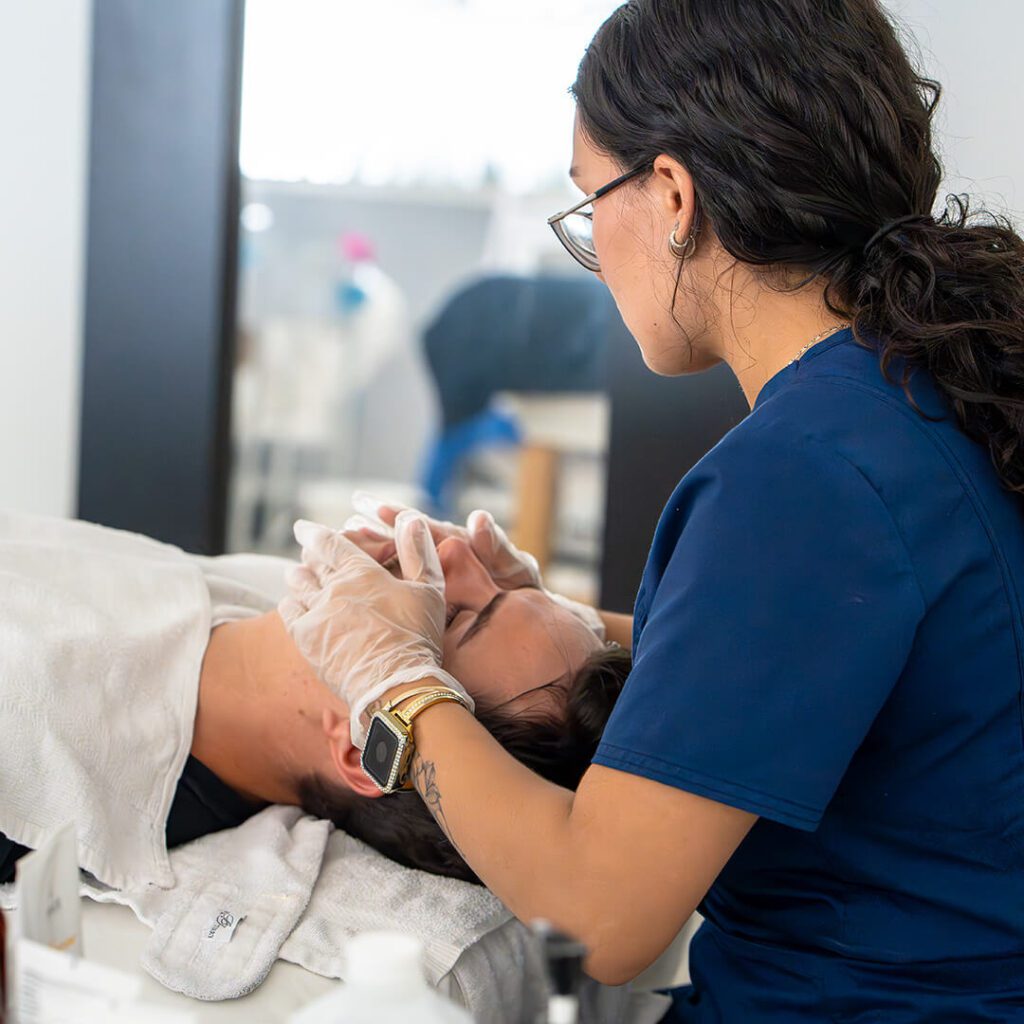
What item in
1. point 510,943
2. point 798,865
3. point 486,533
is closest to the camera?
point 798,865

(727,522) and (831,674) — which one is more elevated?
(727,522)

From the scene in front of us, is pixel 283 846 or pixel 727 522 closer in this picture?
pixel 727 522

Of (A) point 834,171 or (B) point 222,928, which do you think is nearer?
(A) point 834,171

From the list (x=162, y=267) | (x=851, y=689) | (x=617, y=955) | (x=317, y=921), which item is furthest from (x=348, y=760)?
(x=162, y=267)

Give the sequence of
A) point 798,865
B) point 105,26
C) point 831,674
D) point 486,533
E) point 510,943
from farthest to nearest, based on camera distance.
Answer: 1. point 105,26
2. point 486,533
3. point 510,943
4. point 798,865
5. point 831,674

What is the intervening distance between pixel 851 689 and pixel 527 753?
51cm

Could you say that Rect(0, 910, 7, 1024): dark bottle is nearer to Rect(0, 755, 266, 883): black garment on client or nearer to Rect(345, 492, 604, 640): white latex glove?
Rect(0, 755, 266, 883): black garment on client

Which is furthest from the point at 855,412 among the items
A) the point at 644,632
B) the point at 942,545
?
the point at 644,632

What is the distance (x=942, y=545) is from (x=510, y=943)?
2.16ft

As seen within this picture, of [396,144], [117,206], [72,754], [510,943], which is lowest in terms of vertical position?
[510,943]

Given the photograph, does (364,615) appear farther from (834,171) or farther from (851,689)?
(834,171)

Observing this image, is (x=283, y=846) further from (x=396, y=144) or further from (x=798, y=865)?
(x=396, y=144)

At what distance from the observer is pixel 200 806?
1413 millimetres

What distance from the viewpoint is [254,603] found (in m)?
1.73
